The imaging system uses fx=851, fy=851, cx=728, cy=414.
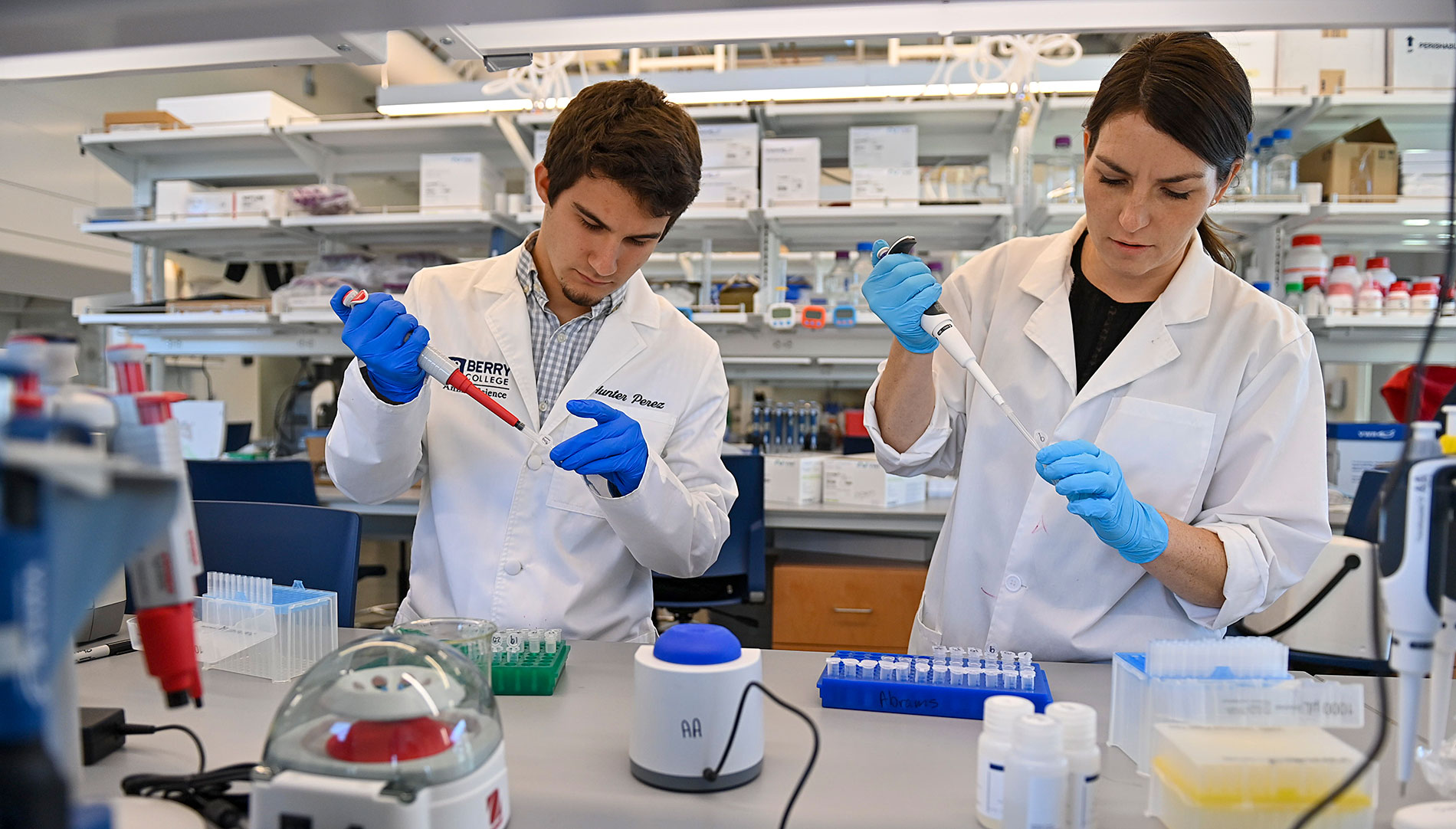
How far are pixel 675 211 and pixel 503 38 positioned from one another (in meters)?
0.49

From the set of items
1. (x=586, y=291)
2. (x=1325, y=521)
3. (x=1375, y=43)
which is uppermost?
(x=1375, y=43)

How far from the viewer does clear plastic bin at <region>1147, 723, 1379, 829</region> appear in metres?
0.61

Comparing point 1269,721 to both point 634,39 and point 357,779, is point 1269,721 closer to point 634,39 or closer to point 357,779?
point 357,779

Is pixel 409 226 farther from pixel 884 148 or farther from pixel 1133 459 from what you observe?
pixel 1133 459

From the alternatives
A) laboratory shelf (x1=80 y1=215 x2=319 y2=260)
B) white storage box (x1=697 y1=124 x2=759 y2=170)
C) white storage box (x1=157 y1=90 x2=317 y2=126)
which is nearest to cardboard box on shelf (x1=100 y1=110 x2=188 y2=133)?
white storage box (x1=157 y1=90 x2=317 y2=126)

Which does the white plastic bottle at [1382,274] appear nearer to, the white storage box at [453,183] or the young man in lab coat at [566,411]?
the young man in lab coat at [566,411]

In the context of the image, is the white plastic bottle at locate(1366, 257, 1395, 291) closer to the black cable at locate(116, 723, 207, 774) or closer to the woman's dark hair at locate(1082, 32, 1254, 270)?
the woman's dark hair at locate(1082, 32, 1254, 270)

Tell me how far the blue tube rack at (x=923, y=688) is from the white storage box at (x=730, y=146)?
2.46 metres

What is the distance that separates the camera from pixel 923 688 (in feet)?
3.01

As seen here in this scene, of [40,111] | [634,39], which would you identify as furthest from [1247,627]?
[40,111]

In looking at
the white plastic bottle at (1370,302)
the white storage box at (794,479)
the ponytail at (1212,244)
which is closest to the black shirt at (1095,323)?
the ponytail at (1212,244)

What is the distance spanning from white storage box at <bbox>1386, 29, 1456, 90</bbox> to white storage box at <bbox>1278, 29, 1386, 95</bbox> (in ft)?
0.12

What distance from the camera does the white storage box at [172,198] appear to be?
339cm

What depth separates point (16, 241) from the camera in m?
4.29
